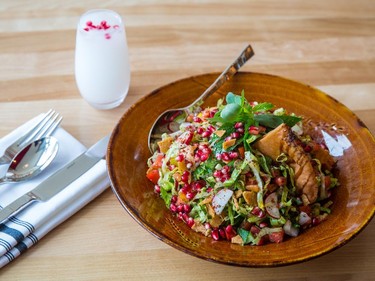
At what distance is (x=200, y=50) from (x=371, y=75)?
3.90 feet

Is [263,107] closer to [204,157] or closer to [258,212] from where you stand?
[204,157]

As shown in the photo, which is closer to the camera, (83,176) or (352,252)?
(352,252)

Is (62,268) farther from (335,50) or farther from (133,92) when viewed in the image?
(335,50)

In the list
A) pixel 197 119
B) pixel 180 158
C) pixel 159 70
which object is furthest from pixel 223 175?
pixel 159 70

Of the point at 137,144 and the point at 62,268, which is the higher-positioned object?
the point at 137,144

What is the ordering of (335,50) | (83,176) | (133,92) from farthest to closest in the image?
(335,50) → (133,92) → (83,176)

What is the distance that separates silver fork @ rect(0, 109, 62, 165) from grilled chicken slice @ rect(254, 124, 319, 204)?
1187 mm

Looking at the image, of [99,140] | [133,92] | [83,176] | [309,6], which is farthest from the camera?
[309,6]

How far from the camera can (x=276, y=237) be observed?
7.39 feet

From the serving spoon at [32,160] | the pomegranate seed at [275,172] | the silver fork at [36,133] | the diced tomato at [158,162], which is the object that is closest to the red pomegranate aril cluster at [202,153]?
the diced tomato at [158,162]

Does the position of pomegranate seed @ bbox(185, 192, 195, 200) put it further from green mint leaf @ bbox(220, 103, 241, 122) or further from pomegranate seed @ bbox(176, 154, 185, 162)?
green mint leaf @ bbox(220, 103, 241, 122)

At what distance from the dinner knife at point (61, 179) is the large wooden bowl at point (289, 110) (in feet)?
0.63

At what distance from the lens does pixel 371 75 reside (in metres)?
3.44

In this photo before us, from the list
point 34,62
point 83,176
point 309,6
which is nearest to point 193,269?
point 83,176
